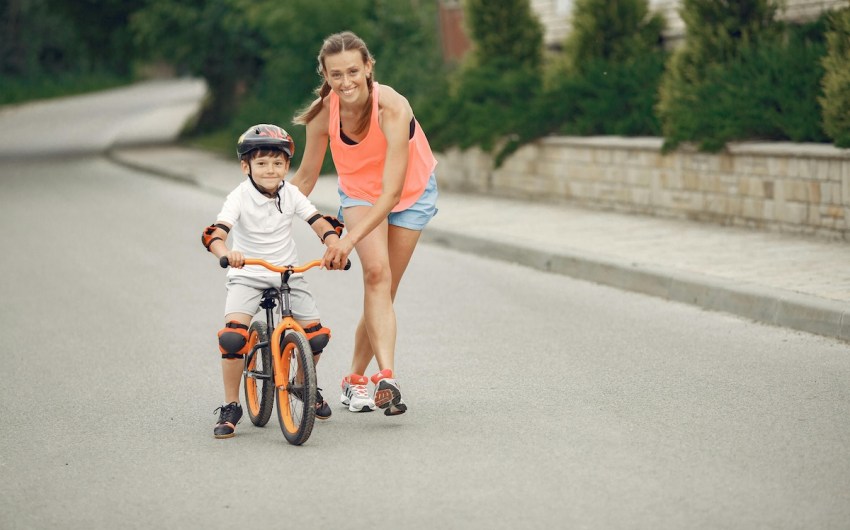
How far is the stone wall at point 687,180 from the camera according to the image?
11859mm

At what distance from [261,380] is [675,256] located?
5.29 m

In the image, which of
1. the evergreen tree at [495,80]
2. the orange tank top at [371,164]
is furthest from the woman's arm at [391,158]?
the evergreen tree at [495,80]

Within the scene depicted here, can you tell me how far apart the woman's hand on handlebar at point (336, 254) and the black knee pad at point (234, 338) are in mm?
550

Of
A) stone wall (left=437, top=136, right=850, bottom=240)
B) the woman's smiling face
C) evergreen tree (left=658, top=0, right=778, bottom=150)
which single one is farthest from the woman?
evergreen tree (left=658, top=0, right=778, bottom=150)

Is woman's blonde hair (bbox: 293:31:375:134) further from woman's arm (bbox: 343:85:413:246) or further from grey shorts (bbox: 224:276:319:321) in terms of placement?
grey shorts (bbox: 224:276:319:321)

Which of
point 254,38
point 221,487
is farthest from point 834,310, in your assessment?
point 254,38

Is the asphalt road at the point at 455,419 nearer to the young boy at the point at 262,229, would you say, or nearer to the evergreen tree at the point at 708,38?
the young boy at the point at 262,229

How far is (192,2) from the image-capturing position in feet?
99.8

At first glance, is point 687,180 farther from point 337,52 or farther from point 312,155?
point 337,52

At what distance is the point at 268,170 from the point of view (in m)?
5.84

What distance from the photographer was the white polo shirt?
5.88 metres

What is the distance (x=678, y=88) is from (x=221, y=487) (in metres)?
10.5

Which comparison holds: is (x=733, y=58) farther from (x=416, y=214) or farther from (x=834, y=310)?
(x=416, y=214)

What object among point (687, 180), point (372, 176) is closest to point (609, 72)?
point (687, 180)
